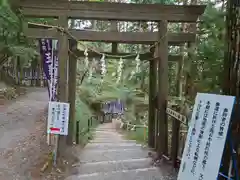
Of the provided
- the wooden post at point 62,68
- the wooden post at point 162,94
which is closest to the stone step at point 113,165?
the wooden post at point 162,94

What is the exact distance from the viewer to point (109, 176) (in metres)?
5.97

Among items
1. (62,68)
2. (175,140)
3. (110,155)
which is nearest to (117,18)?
(62,68)

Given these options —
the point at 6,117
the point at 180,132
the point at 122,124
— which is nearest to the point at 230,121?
the point at 180,132

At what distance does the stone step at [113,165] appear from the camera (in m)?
6.39

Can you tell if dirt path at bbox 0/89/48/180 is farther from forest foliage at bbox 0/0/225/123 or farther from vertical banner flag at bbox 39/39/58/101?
forest foliage at bbox 0/0/225/123

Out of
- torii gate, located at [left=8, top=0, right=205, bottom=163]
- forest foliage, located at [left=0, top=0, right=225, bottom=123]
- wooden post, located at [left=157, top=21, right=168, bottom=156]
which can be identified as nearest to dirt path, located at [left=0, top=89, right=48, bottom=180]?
torii gate, located at [left=8, top=0, right=205, bottom=163]

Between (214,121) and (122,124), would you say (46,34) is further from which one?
(122,124)

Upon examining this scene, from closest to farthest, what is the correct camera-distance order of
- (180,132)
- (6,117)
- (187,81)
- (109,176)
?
(109,176), (180,132), (187,81), (6,117)

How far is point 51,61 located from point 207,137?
18.4 feet

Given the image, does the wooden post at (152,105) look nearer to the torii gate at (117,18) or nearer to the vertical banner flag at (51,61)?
the torii gate at (117,18)

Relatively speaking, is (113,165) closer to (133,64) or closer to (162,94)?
(162,94)

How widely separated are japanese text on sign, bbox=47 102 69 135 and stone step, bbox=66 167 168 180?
3.39 ft

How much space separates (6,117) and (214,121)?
32.6 ft

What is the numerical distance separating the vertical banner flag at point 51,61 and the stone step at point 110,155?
174 centimetres
